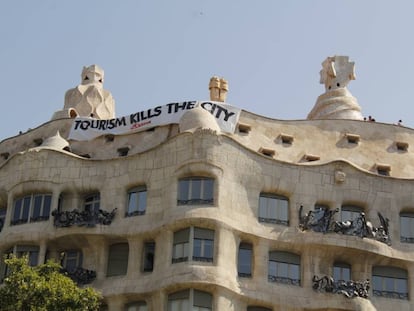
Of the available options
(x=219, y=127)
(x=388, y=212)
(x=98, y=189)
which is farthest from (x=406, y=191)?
(x=98, y=189)

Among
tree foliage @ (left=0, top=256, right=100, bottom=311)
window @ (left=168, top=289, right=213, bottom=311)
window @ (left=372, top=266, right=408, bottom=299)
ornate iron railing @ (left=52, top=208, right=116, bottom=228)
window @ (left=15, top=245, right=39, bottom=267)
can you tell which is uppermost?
ornate iron railing @ (left=52, top=208, right=116, bottom=228)

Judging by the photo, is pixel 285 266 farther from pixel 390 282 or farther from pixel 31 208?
pixel 31 208

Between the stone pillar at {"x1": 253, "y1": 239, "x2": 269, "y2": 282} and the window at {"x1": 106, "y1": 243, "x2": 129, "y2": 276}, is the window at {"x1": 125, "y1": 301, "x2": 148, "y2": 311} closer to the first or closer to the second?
the window at {"x1": 106, "y1": 243, "x2": 129, "y2": 276}

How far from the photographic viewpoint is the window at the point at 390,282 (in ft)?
146

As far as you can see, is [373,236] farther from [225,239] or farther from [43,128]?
[43,128]

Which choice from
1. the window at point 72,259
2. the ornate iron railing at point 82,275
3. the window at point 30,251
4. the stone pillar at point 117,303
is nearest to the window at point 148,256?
the stone pillar at point 117,303

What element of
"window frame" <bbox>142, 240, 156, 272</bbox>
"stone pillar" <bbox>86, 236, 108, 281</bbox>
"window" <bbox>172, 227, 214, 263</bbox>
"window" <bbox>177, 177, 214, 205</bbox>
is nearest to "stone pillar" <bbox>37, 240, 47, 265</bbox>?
"stone pillar" <bbox>86, 236, 108, 281</bbox>

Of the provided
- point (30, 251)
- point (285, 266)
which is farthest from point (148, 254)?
point (285, 266)

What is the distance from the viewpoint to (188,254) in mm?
41562

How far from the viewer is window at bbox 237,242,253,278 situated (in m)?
42.9

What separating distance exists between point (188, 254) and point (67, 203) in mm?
7611

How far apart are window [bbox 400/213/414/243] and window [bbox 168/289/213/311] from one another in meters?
10.2

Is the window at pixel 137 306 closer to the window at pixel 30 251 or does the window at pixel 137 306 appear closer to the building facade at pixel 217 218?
the building facade at pixel 217 218

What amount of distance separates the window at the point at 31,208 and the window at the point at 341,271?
43.5 ft
